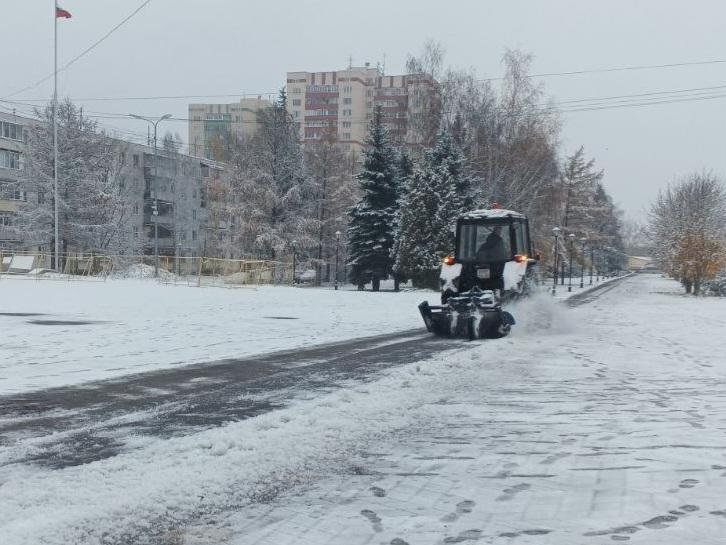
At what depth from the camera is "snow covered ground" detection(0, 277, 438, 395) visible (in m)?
9.31

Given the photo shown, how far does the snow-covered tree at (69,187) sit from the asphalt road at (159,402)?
3632 cm

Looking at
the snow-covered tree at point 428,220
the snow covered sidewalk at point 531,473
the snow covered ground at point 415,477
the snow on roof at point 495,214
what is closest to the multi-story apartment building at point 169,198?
the snow-covered tree at point 428,220

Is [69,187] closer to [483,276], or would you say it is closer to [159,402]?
[483,276]

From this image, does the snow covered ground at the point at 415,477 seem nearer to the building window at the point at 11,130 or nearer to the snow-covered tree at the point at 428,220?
the snow-covered tree at the point at 428,220

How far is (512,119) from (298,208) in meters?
15.9

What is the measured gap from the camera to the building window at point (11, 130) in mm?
61250

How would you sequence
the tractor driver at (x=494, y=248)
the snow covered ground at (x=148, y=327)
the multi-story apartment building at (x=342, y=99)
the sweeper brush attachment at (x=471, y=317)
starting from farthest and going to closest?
the multi-story apartment building at (x=342, y=99), the tractor driver at (x=494, y=248), the sweeper brush attachment at (x=471, y=317), the snow covered ground at (x=148, y=327)

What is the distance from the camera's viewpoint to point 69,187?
1671 inches

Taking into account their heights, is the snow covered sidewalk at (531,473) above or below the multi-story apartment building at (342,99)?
below

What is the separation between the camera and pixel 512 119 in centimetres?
4328

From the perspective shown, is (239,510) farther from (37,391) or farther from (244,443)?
(37,391)

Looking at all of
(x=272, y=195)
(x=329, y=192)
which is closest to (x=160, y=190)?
(x=329, y=192)

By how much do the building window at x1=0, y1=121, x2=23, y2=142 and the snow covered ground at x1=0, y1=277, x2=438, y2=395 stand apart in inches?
1644

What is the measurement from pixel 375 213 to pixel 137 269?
46.4 feet
